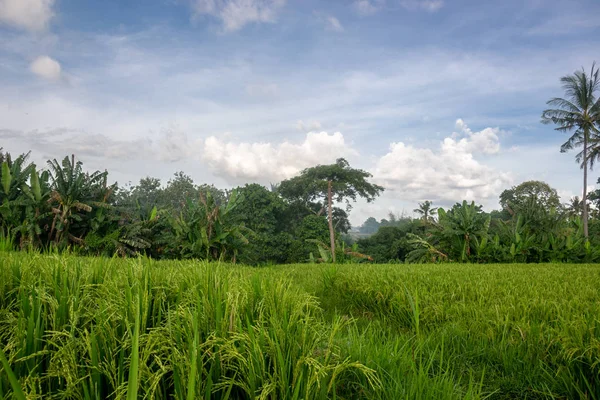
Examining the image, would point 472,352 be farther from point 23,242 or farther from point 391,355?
point 23,242

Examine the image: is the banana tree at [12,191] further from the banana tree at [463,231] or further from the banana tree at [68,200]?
the banana tree at [463,231]

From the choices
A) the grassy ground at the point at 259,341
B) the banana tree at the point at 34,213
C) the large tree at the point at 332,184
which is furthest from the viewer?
the large tree at the point at 332,184

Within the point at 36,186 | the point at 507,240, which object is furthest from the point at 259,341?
the point at 507,240

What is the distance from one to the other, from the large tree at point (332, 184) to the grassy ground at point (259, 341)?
27266 millimetres

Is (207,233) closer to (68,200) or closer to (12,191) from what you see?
(68,200)

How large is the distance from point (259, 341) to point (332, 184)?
29828mm

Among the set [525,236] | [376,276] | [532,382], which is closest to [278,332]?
[532,382]

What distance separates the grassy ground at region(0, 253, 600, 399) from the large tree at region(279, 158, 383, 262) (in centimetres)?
2727

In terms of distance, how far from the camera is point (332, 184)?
31344 mm

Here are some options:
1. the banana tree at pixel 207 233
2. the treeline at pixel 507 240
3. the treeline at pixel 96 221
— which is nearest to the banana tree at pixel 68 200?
the treeline at pixel 96 221

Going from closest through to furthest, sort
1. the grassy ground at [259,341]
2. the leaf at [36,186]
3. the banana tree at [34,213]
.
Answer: the grassy ground at [259,341], the banana tree at [34,213], the leaf at [36,186]

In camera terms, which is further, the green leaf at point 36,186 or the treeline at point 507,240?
the treeline at point 507,240

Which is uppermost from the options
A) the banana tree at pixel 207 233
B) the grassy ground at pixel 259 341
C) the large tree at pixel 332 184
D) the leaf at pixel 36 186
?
the large tree at pixel 332 184

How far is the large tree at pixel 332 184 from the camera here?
1249 inches
